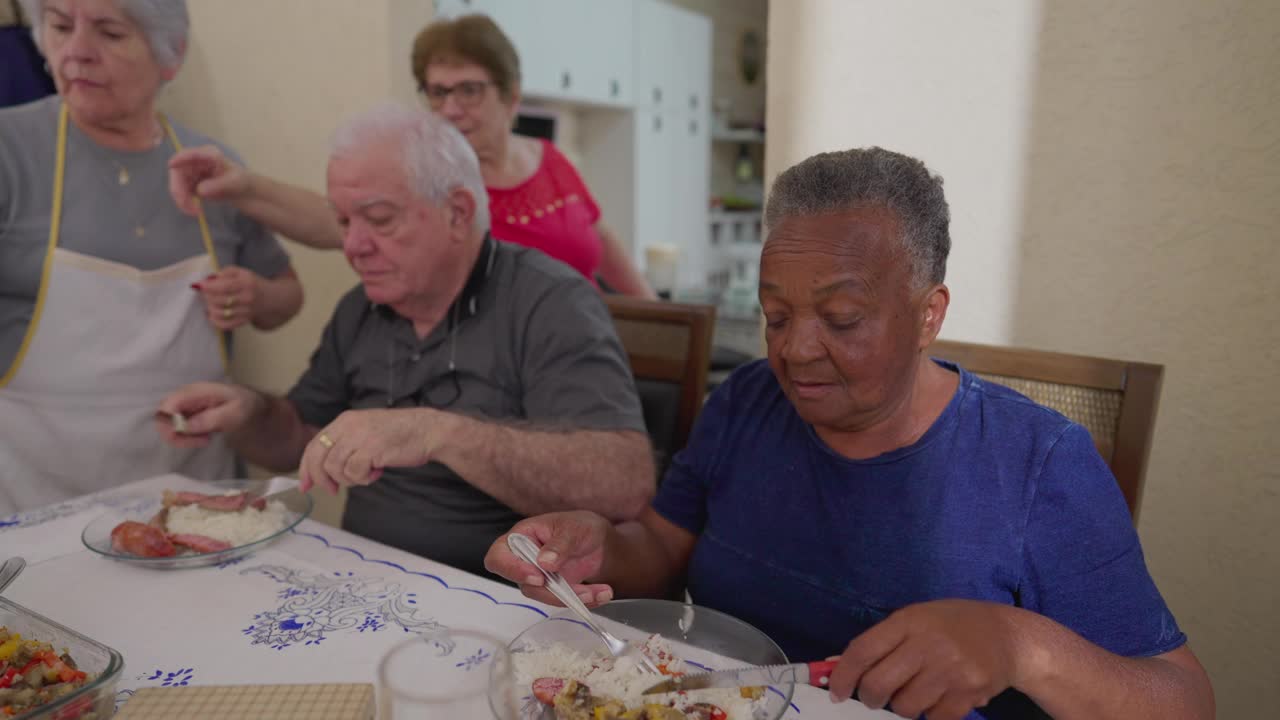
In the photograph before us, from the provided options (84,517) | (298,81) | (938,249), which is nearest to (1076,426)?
(938,249)

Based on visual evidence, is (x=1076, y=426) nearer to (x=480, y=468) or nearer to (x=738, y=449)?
(x=738, y=449)

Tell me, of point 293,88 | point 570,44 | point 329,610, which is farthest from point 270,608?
point 570,44

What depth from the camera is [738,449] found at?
1187 millimetres

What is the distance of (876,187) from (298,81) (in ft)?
6.65

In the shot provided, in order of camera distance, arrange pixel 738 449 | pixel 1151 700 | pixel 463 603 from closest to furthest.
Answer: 1. pixel 1151 700
2. pixel 463 603
3. pixel 738 449

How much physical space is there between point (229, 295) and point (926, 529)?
1453mm

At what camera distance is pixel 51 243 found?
1637 mm

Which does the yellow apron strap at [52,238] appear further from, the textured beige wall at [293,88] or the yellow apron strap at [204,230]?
the textured beige wall at [293,88]

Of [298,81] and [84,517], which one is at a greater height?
[298,81]

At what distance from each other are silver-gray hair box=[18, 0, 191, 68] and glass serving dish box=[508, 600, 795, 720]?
1443 mm

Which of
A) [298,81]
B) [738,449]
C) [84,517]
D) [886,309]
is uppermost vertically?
[298,81]

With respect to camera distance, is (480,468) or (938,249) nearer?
(938,249)

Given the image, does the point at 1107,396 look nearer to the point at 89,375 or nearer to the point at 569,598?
the point at 569,598

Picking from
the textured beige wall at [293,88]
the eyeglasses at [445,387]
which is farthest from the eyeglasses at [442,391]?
the textured beige wall at [293,88]
